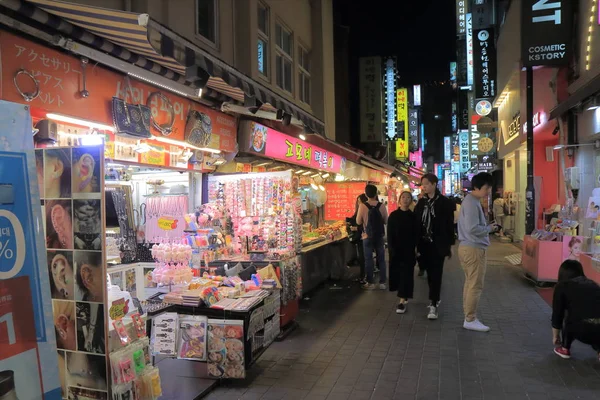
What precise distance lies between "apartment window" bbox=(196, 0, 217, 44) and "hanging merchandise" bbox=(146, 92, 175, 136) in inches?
104

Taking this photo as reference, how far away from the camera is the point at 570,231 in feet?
31.6

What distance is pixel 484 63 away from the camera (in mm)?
18938

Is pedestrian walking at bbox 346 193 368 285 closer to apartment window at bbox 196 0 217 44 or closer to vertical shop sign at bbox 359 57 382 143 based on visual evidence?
apartment window at bbox 196 0 217 44

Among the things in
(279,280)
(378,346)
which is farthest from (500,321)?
(279,280)

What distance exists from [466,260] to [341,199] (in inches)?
345

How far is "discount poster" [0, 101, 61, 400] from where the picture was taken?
2.05 meters

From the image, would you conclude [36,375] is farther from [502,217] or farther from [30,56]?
[502,217]

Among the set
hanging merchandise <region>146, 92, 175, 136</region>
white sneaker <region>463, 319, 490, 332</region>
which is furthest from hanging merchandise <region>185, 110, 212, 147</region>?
white sneaker <region>463, 319, 490, 332</region>

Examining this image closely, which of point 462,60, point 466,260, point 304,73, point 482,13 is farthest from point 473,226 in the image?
point 462,60

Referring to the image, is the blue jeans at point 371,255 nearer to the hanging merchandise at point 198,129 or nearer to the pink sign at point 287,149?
the pink sign at point 287,149

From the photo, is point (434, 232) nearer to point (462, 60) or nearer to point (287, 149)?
point (287, 149)

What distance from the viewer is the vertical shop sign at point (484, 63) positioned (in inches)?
718

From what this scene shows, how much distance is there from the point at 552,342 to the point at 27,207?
6408mm

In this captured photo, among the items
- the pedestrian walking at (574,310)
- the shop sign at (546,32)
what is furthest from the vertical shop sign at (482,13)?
the pedestrian walking at (574,310)
